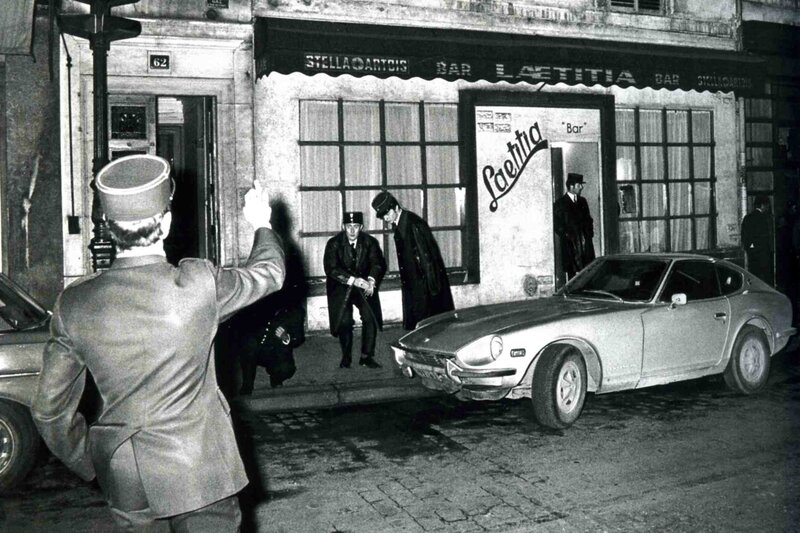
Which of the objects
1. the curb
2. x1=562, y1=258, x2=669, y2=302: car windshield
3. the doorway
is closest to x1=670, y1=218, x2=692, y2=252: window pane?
x1=562, y1=258, x2=669, y2=302: car windshield

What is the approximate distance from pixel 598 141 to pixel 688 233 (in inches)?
105

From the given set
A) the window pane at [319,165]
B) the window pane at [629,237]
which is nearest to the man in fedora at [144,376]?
the window pane at [319,165]

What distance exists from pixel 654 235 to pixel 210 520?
13.3 m

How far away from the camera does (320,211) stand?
11.8 metres

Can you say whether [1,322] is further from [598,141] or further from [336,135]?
[598,141]

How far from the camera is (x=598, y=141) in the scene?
14.0 m

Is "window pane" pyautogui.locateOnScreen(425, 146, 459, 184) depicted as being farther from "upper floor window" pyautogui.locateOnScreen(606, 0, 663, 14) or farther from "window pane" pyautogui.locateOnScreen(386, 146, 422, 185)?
"upper floor window" pyautogui.locateOnScreen(606, 0, 663, 14)

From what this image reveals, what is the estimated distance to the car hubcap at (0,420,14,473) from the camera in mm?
5352

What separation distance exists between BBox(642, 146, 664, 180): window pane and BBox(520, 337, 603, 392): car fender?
833 centimetres

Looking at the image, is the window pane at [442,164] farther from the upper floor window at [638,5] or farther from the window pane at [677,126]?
the window pane at [677,126]

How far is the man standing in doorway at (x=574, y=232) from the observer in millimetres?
11961

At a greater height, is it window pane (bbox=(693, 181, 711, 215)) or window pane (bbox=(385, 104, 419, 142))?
window pane (bbox=(385, 104, 419, 142))

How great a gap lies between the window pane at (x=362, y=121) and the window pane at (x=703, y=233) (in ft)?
22.1

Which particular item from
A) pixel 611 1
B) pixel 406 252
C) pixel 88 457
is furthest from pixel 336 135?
pixel 88 457
